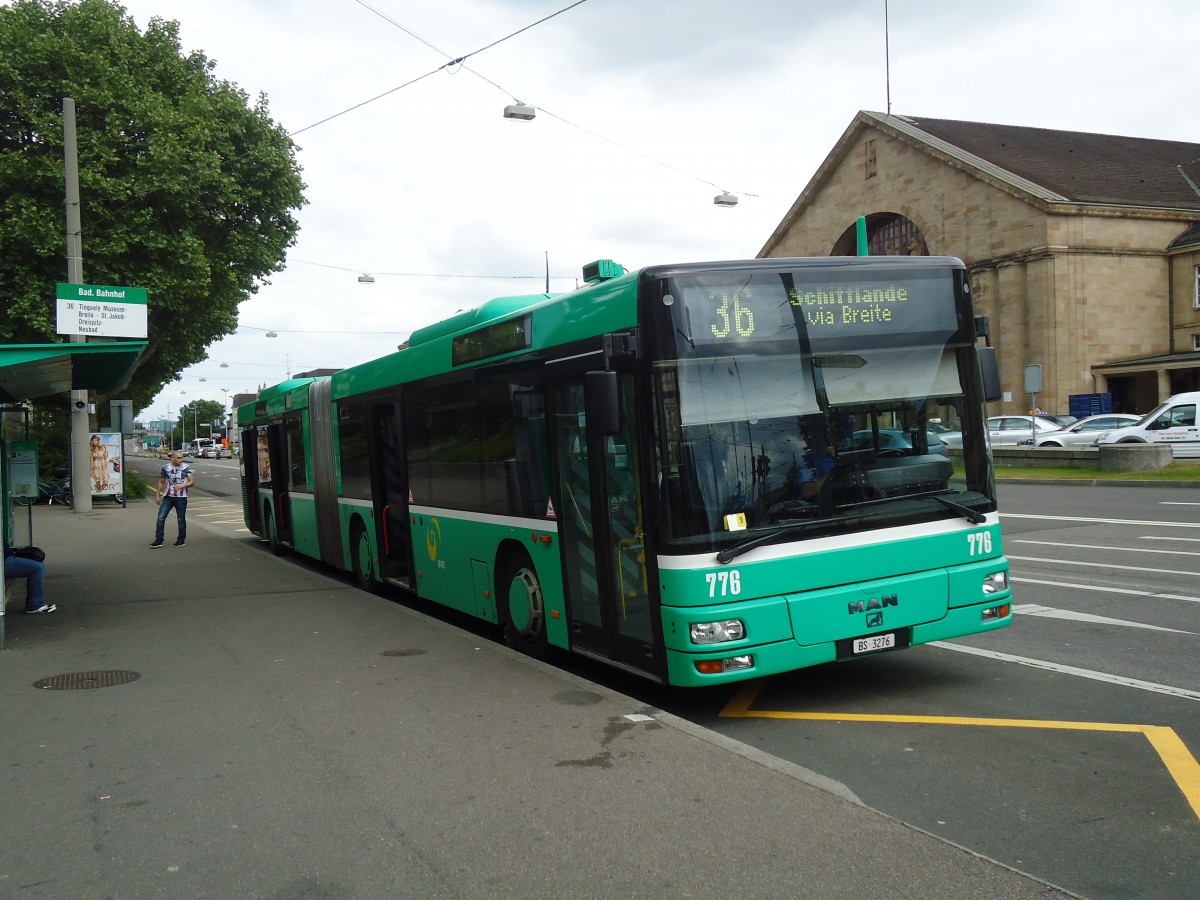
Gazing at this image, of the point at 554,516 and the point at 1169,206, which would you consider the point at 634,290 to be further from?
the point at 1169,206

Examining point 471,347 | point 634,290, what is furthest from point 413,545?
point 634,290

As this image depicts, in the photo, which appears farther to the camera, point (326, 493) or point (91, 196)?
point (91, 196)

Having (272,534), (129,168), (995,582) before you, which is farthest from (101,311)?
(995,582)

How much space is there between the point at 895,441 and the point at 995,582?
1.23 meters

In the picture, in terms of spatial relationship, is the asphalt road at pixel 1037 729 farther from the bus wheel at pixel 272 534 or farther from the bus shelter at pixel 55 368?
the bus wheel at pixel 272 534

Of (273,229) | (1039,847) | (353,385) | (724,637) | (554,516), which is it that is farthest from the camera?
(273,229)

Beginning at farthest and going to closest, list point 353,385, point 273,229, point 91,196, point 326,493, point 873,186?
point 873,186 < point 273,229 < point 91,196 < point 326,493 < point 353,385

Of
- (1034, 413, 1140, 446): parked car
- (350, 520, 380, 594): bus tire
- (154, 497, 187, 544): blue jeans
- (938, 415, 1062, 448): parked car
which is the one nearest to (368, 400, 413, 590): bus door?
(350, 520, 380, 594): bus tire

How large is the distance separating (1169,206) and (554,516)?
5122 cm

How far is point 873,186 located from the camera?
5734cm

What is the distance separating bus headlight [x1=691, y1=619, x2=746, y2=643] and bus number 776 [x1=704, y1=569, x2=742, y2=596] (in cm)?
16

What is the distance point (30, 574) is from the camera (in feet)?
35.6

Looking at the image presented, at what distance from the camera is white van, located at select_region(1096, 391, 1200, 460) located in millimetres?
30859

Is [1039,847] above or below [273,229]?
below
